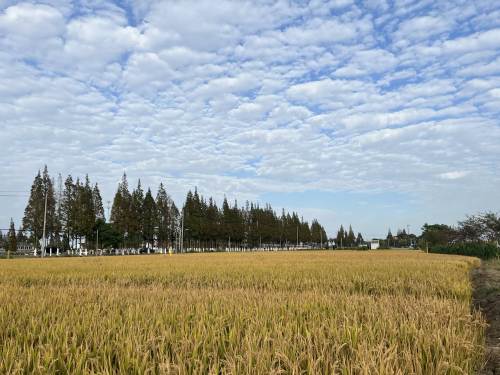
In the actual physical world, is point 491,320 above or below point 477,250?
above

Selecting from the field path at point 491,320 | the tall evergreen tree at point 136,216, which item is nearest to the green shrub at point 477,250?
the field path at point 491,320

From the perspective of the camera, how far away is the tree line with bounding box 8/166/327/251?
59.6 m

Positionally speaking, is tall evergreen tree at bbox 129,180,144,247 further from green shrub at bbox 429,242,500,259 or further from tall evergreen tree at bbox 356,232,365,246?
tall evergreen tree at bbox 356,232,365,246

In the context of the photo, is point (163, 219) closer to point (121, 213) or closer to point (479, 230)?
point (121, 213)

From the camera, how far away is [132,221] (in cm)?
6775

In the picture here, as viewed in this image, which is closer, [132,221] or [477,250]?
[477,250]

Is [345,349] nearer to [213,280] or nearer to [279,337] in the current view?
[279,337]

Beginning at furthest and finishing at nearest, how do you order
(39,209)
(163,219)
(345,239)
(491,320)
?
(345,239)
(163,219)
(39,209)
(491,320)

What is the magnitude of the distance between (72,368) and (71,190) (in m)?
66.0

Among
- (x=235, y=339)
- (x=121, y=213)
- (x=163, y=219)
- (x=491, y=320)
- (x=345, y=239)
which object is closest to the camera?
(x=235, y=339)

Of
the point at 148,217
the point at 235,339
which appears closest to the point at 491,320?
the point at 235,339

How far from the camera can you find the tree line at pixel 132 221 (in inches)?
2345

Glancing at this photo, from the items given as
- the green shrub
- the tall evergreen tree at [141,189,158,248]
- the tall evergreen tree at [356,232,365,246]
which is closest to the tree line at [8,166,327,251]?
the tall evergreen tree at [141,189,158,248]

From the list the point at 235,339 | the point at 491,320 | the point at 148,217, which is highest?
the point at 148,217
